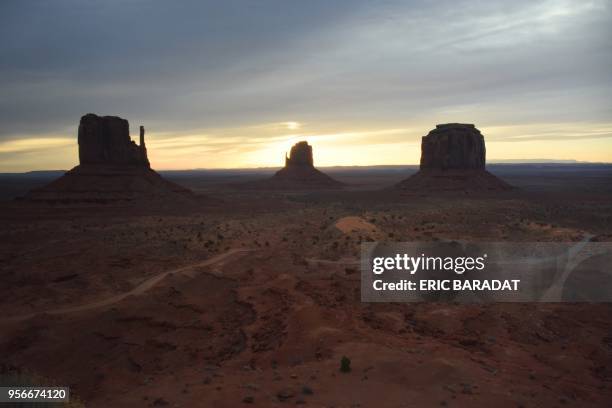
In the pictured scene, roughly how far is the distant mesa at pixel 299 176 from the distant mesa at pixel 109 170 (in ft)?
Result: 155

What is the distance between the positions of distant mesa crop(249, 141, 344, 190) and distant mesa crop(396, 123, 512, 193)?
1149 inches

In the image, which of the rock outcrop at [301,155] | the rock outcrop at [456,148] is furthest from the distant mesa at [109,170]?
the rock outcrop at [301,155]

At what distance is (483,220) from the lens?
38312mm

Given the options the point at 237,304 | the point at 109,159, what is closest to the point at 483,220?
the point at 237,304

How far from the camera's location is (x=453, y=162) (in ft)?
283

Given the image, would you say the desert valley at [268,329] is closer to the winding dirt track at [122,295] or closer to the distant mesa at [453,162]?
the winding dirt track at [122,295]

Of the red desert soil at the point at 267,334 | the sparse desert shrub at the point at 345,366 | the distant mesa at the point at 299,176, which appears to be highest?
the distant mesa at the point at 299,176

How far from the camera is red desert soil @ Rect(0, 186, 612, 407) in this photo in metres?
9.23

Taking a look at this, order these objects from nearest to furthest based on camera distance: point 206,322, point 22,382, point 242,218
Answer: point 22,382, point 206,322, point 242,218

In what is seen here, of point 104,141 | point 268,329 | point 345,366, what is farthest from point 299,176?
point 345,366

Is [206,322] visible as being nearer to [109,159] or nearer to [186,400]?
[186,400]

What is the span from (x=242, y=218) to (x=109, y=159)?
101 feet

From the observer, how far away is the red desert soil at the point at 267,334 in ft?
30.3

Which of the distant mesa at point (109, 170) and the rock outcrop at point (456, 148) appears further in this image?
the rock outcrop at point (456, 148)
